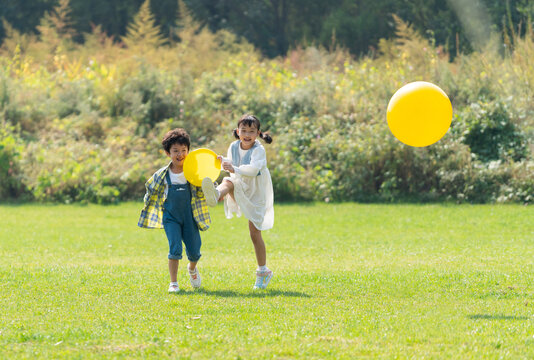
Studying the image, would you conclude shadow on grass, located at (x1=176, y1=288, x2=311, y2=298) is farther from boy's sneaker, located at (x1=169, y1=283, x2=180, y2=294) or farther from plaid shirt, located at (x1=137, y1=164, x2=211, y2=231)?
plaid shirt, located at (x1=137, y1=164, x2=211, y2=231)

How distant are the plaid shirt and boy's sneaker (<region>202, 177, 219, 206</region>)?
0.42 metres

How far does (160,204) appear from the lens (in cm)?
717

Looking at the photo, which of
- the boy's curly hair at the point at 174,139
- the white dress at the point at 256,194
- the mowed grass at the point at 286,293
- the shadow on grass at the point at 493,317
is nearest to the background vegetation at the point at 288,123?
the mowed grass at the point at 286,293

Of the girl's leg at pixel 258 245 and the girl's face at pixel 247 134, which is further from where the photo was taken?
the girl's leg at pixel 258 245

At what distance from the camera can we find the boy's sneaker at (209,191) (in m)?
6.62

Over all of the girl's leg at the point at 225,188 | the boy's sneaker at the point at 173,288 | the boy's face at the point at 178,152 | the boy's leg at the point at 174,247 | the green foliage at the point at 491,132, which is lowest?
the boy's sneaker at the point at 173,288

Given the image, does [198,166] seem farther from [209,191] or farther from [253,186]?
[253,186]

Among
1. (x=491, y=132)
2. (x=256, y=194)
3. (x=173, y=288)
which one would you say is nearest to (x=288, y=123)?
(x=491, y=132)

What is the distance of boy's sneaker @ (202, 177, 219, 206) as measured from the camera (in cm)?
662

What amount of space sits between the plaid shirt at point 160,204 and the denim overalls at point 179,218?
5 centimetres

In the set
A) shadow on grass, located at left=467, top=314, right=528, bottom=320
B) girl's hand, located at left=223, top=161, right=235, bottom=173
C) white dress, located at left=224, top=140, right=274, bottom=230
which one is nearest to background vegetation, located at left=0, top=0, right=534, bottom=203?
white dress, located at left=224, top=140, right=274, bottom=230

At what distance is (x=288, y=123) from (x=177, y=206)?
11.6 metres

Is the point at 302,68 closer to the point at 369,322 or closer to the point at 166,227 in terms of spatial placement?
the point at 166,227

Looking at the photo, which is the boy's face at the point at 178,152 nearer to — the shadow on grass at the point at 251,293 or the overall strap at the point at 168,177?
the overall strap at the point at 168,177
